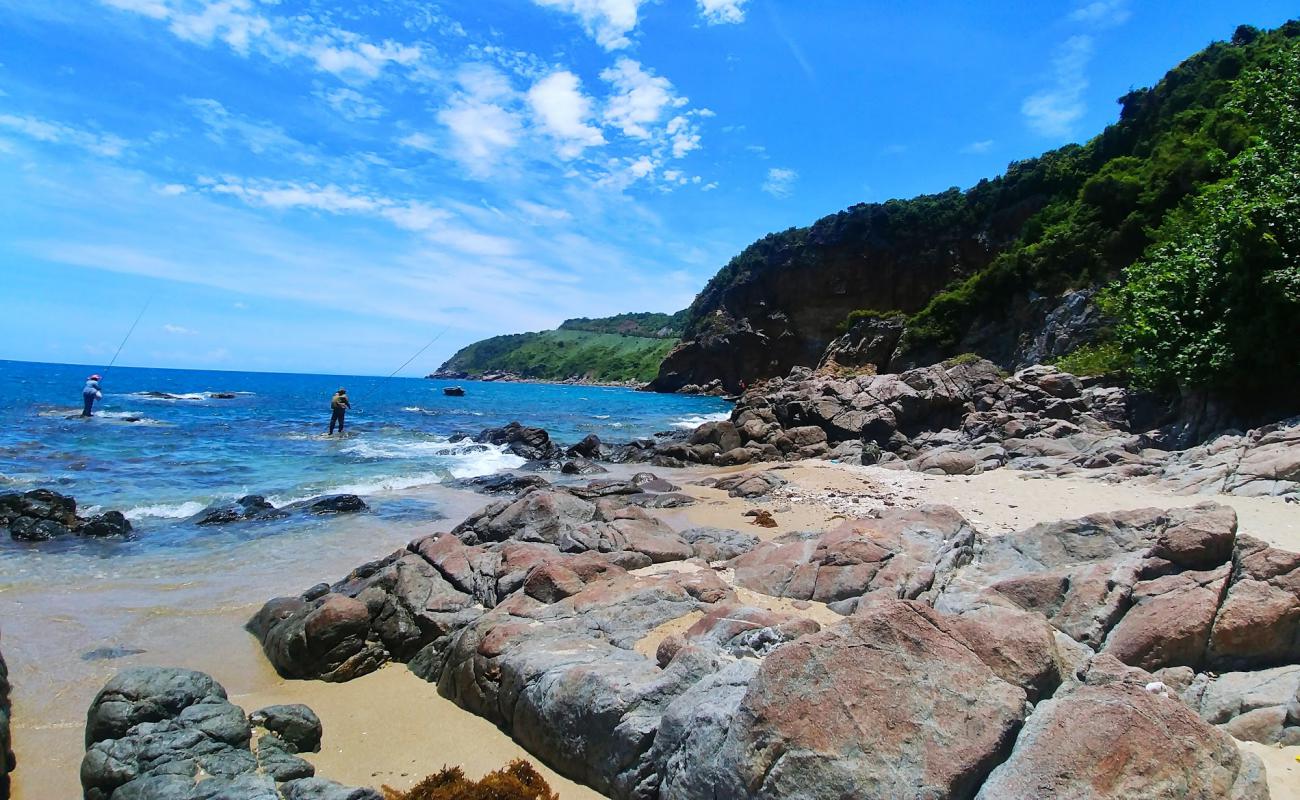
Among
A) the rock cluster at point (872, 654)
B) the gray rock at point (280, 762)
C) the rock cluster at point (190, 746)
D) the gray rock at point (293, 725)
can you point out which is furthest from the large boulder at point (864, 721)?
the gray rock at point (293, 725)

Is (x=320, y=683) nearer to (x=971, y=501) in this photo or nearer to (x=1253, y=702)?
(x=1253, y=702)

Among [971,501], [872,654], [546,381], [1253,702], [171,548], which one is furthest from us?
[546,381]

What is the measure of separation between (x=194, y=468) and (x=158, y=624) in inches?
614

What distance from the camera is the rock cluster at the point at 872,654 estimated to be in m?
3.80

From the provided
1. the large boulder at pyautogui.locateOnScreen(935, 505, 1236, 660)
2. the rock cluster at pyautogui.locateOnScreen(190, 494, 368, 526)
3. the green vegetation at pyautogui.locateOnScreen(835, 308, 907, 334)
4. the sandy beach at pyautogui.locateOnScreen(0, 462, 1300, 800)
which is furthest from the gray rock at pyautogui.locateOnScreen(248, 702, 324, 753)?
the green vegetation at pyautogui.locateOnScreen(835, 308, 907, 334)

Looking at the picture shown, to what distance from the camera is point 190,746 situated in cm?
525

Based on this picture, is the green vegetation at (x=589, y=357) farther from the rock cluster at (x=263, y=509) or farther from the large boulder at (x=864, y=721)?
the large boulder at (x=864, y=721)

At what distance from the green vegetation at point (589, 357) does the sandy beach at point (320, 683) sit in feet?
422

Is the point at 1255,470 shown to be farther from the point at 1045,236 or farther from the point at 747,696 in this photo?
the point at 1045,236

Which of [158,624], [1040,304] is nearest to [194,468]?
[158,624]

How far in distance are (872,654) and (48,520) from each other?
660 inches

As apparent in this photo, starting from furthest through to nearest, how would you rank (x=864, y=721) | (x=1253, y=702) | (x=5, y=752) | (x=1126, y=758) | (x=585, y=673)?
(x=585, y=673) < (x=5, y=752) < (x=1253, y=702) < (x=864, y=721) < (x=1126, y=758)

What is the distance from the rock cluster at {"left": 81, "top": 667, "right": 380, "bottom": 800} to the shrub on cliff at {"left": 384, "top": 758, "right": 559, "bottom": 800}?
0.65 m

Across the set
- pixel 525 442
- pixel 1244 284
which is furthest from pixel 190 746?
pixel 525 442
